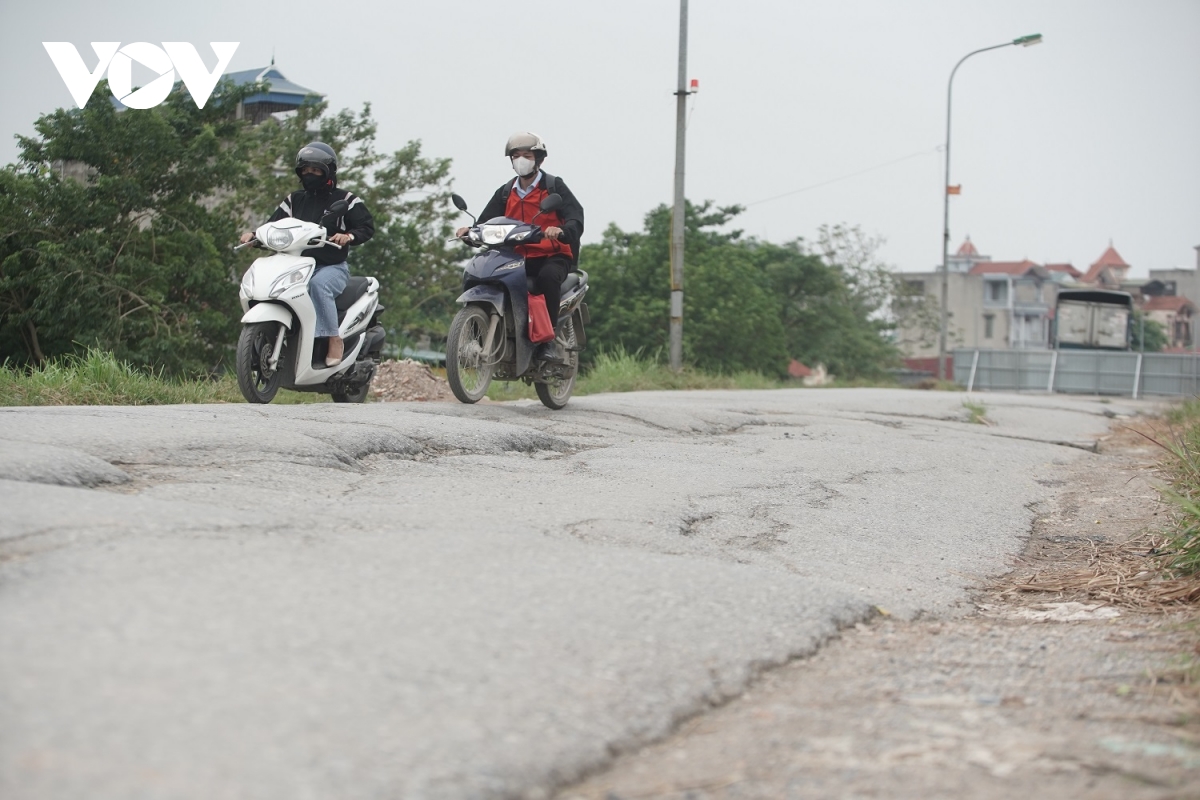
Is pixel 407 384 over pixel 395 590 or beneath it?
over

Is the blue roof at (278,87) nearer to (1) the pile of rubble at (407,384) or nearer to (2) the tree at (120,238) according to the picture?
(2) the tree at (120,238)

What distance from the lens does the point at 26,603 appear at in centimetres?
291

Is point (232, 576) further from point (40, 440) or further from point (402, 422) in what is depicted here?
point (402, 422)

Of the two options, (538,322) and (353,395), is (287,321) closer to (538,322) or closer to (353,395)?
(353,395)

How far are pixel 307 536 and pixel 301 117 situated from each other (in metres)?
31.8

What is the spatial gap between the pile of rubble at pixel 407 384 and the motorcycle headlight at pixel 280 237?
4.67 metres

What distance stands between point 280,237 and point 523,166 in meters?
1.71

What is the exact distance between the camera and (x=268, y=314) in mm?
8211

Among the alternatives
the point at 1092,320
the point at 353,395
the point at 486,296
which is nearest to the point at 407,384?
the point at 353,395

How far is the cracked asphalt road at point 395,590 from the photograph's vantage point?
232cm

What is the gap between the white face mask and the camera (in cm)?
885

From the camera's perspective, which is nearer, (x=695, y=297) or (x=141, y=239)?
(x=141, y=239)

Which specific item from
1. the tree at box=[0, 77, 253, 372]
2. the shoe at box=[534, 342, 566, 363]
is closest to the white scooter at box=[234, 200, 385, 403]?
the shoe at box=[534, 342, 566, 363]

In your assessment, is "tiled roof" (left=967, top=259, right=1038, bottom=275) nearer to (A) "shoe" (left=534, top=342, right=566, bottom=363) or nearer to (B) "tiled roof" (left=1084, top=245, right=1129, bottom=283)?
(B) "tiled roof" (left=1084, top=245, right=1129, bottom=283)
